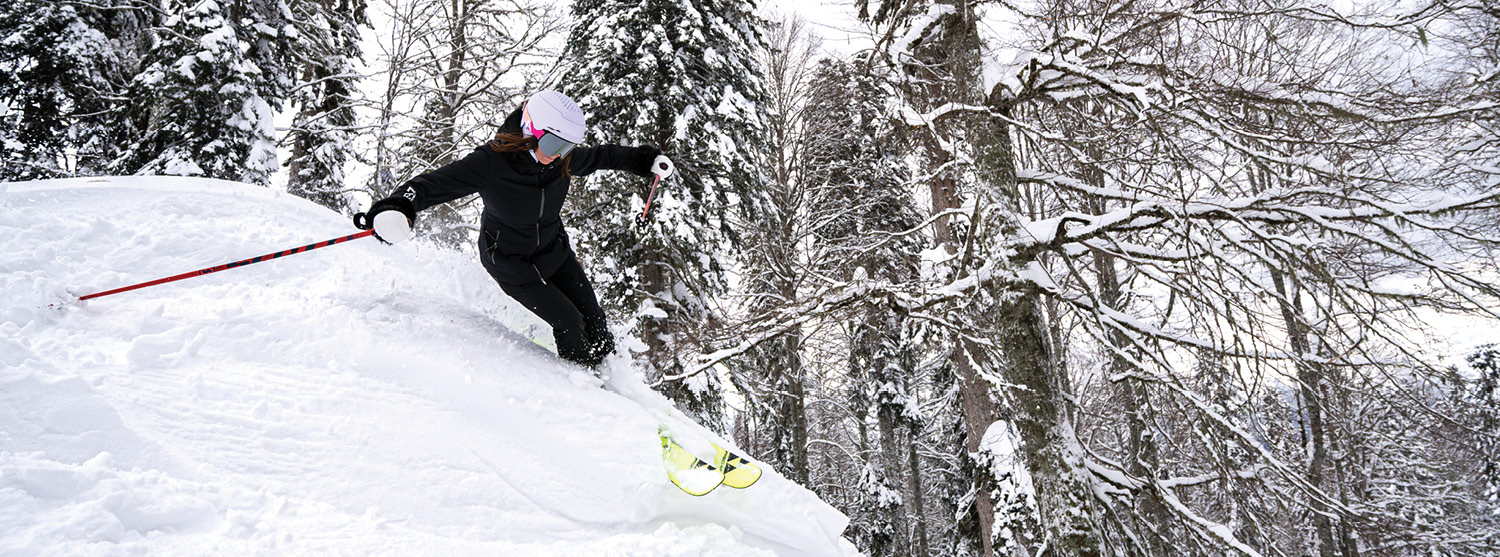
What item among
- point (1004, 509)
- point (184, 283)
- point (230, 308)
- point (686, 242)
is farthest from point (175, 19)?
point (1004, 509)

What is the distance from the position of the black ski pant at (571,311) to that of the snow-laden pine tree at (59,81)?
12204mm

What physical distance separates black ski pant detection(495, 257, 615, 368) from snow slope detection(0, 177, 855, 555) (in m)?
0.19

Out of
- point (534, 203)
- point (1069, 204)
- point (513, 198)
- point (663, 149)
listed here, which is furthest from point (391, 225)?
point (663, 149)

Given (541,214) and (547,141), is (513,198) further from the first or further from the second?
(547,141)

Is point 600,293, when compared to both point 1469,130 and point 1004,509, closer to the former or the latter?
point 1004,509

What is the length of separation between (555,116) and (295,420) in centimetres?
199

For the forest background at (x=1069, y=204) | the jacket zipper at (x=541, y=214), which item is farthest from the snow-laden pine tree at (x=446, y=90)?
the jacket zipper at (x=541, y=214)

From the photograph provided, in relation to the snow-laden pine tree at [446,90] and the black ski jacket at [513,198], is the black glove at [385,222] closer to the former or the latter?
the black ski jacket at [513,198]

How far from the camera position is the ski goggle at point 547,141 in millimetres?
3773

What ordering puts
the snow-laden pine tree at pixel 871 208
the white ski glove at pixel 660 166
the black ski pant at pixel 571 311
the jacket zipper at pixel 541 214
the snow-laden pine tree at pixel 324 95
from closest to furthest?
the jacket zipper at pixel 541 214 → the black ski pant at pixel 571 311 → the white ski glove at pixel 660 166 → the snow-laden pine tree at pixel 324 95 → the snow-laden pine tree at pixel 871 208

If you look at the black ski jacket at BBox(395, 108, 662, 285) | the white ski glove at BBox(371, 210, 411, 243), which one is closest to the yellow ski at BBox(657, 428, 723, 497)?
the black ski jacket at BBox(395, 108, 662, 285)

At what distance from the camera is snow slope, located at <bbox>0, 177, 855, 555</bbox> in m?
2.06

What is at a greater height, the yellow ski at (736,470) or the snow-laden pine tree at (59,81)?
the snow-laden pine tree at (59,81)

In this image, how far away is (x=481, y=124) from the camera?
30.9 feet
